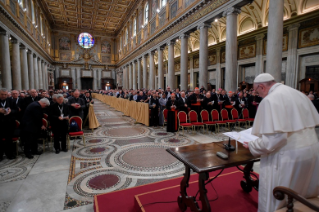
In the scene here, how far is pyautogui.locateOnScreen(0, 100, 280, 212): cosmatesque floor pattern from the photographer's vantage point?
285 centimetres

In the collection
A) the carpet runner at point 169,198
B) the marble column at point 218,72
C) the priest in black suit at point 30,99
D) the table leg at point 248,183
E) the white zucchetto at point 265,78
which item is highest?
the marble column at point 218,72

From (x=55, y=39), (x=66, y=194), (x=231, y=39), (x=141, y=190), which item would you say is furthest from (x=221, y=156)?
(x=55, y=39)

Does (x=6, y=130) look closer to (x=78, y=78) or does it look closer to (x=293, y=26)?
(x=293, y=26)

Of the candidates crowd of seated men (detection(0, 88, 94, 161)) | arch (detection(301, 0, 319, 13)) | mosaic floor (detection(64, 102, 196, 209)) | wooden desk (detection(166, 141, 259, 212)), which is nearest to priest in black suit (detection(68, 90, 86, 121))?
mosaic floor (detection(64, 102, 196, 209))

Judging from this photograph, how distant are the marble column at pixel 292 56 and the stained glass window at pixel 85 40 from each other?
33592 mm

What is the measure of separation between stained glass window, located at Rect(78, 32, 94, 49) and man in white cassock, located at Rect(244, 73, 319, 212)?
127 ft

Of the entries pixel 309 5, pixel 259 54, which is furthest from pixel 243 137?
pixel 259 54

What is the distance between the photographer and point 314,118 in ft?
5.67

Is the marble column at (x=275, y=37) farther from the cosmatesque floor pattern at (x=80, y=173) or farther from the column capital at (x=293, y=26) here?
the column capital at (x=293, y=26)

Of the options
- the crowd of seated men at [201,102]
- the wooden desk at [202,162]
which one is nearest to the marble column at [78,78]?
the crowd of seated men at [201,102]

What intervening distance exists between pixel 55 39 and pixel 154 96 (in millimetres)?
33051

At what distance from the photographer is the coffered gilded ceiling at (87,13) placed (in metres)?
25.6

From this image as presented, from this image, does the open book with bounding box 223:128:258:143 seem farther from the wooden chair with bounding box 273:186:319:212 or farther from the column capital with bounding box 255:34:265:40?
the column capital with bounding box 255:34:265:40

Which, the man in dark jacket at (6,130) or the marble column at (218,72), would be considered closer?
the man in dark jacket at (6,130)
